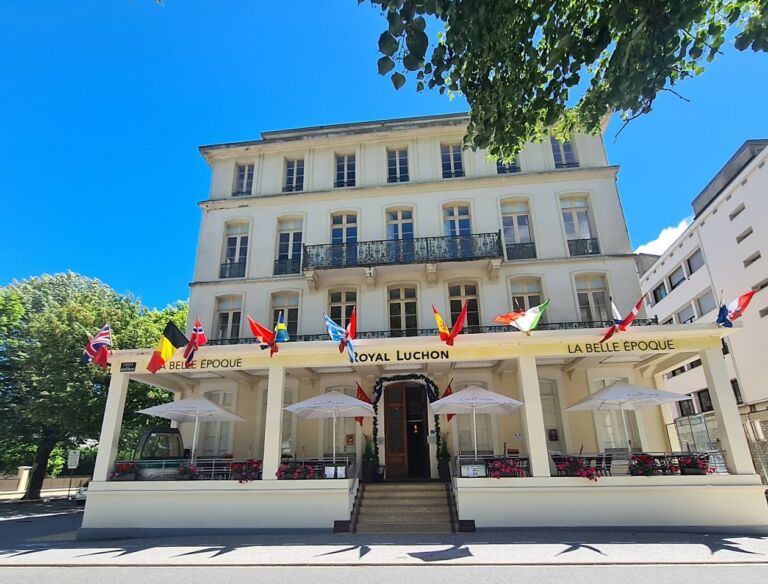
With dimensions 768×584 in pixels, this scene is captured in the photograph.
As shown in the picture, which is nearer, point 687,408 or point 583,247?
point 583,247

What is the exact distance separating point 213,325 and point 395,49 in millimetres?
14059

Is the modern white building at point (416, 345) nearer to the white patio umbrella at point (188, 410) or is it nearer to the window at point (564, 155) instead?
the window at point (564, 155)

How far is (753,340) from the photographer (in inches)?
944

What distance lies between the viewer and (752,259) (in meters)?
24.3

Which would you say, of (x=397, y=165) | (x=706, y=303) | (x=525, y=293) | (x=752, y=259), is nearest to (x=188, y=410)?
(x=525, y=293)

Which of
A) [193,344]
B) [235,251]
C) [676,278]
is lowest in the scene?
[193,344]

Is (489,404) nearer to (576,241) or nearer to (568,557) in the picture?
(568,557)

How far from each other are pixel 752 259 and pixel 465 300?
61.3ft

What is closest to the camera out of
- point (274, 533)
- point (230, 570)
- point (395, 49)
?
point (395, 49)

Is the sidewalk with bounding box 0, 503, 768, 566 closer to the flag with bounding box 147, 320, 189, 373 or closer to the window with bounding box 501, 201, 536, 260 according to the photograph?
the flag with bounding box 147, 320, 189, 373

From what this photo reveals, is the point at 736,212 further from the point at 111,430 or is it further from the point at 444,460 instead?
the point at 111,430

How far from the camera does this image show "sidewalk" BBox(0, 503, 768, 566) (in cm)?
797

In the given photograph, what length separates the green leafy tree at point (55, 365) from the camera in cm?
2011

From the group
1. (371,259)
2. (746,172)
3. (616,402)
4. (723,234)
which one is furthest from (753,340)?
(371,259)
